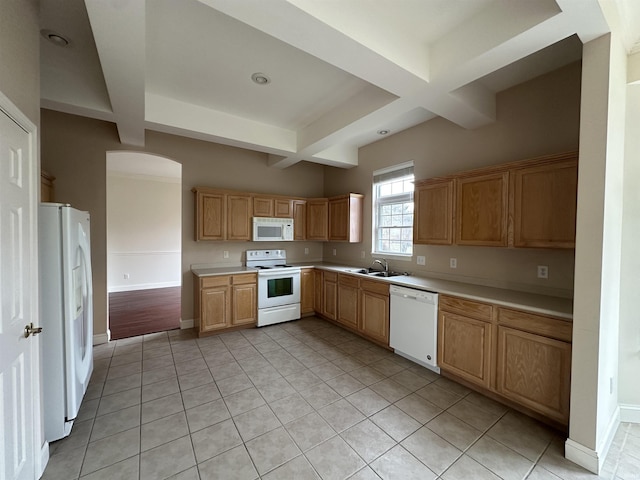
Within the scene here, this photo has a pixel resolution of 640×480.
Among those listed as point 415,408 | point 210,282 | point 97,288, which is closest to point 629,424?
point 415,408

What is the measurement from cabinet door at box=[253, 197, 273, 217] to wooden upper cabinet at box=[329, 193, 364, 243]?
44.2 inches

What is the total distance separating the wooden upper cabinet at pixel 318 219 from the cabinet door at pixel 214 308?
1.84 m

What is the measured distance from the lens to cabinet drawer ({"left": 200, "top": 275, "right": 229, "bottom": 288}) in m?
3.74

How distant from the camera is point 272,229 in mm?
4613

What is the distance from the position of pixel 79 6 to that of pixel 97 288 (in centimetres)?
320

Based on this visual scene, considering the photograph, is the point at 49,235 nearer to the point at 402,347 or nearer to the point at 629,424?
the point at 402,347

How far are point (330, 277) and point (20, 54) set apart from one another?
3790 millimetres

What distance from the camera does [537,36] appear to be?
5.43 ft

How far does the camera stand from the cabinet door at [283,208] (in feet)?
15.4

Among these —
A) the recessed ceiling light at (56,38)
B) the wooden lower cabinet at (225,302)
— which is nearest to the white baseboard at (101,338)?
the wooden lower cabinet at (225,302)

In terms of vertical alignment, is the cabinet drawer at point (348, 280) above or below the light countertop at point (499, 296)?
below

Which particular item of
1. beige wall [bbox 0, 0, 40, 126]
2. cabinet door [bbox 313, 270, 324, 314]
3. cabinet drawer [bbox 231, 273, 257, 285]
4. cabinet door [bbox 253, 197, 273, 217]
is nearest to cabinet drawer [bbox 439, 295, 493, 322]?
cabinet door [bbox 313, 270, 324, 314]

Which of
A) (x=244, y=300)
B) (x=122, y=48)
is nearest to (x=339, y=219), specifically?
(x=244, y=300)

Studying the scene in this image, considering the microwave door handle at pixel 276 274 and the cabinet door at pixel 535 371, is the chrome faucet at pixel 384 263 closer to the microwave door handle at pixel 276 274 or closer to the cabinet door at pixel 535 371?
the microwave door handle at pixel 276 274
